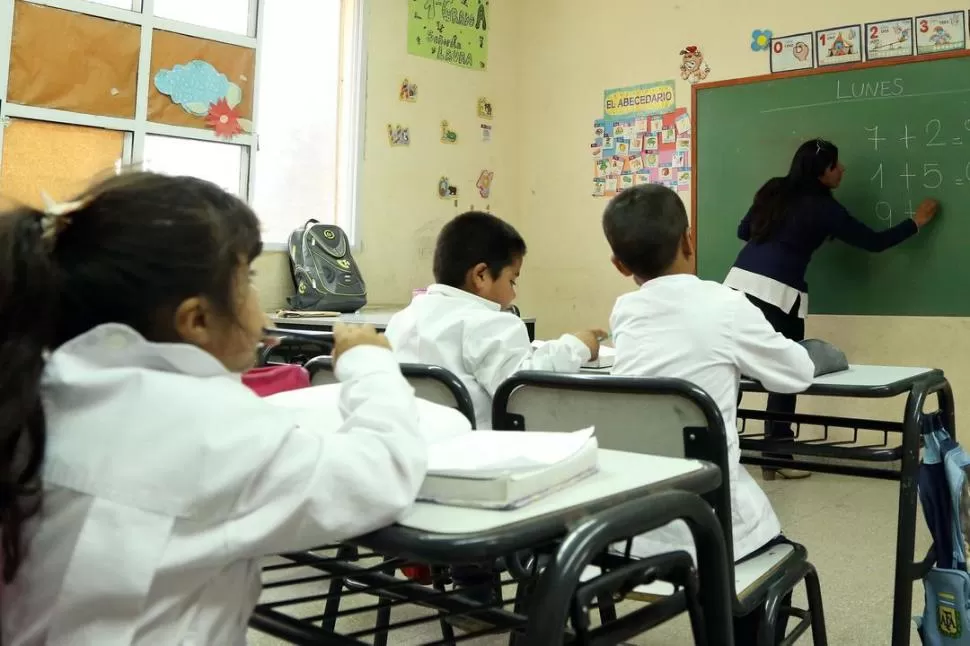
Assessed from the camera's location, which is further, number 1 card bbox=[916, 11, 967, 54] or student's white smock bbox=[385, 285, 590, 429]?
number 1 card bbox=[916, 11, 967, 54]

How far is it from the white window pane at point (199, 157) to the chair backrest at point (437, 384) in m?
2.38

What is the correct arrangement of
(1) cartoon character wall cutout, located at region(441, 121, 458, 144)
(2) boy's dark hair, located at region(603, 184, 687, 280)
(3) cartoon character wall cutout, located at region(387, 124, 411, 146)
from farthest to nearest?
(1) cartoon character wall cutout, located at region(441, 121, 458, 144)
(3) cartoon character wall cutout, located at region(387, 124, 411, 146)
(2) boy's dark hair, located at region(603, 184, 687, 280)

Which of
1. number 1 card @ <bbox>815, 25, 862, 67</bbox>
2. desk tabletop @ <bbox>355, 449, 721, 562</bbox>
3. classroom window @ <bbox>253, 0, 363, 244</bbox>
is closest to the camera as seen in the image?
desk tabletop @ <bbox>355, 449, 721, 562</bbox>

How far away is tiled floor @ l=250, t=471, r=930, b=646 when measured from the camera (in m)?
2.03

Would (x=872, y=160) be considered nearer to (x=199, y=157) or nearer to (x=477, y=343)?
(x=477, y=343)

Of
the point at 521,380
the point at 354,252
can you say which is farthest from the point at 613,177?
the point at 521,380

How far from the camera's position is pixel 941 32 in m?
3.50

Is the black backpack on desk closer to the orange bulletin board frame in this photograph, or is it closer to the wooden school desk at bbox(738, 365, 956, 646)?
the orange bulletin board frame

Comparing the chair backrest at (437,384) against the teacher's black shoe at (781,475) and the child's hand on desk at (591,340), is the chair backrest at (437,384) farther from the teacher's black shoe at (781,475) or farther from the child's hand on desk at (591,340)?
the teacher's black shoe at (781,475)

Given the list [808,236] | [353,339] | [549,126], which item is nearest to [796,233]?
[808,236]

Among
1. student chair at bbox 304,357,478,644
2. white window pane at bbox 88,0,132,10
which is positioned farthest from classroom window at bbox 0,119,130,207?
student chair at bbox 304,357,478,644

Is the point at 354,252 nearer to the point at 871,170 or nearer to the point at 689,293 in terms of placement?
the point at 871,170

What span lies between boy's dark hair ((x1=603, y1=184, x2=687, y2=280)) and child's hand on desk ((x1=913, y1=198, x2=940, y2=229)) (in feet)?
7.46

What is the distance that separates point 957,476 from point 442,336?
106 cm
